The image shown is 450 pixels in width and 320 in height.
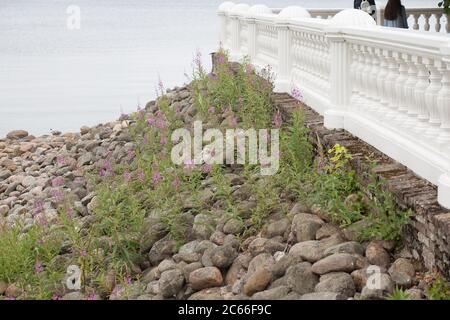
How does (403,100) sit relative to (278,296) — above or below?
above

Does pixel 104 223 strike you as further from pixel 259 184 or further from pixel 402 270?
pixel 402 270

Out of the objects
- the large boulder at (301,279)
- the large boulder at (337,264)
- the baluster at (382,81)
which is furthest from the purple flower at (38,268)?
the baluster at (382,81)

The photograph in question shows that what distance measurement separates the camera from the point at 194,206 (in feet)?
30.2

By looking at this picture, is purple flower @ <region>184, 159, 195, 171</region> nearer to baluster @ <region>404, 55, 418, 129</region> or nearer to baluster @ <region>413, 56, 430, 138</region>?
baluster @ <region>404, 55, 418, 129</region>

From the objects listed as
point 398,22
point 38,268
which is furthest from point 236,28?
point 38,268

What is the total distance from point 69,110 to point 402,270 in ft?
107

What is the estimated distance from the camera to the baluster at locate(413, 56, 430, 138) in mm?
6871

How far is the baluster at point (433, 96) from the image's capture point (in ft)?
21.4

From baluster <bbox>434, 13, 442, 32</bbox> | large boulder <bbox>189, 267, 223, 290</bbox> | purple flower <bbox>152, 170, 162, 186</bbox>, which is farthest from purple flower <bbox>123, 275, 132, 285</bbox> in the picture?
baluster <bbox>434, 13, 442, 32</bbox>

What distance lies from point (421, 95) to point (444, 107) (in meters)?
0.49

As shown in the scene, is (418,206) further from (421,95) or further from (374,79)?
(374,79)

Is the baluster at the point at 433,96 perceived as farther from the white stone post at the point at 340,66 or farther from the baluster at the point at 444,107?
the white stone post at the point at 340,66

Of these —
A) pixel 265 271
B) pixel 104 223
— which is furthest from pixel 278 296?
pixel 104 223

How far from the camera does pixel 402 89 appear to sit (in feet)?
24.5
